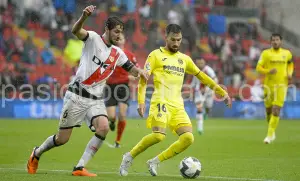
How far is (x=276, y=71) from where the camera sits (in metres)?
17.1

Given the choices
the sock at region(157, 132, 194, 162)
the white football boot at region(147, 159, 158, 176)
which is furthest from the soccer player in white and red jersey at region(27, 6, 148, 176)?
the sock at region(157, 132, 194, 162)

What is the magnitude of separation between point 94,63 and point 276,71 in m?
8.13

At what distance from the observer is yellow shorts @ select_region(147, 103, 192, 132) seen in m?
9.98

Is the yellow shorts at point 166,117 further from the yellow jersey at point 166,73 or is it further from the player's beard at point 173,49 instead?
the player's beard at point 173,49

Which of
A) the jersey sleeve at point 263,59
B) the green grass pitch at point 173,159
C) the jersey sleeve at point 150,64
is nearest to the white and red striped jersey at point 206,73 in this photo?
the green grass pitch at point 173,159

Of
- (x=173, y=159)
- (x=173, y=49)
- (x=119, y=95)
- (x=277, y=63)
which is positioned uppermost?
(x=173, y=49)

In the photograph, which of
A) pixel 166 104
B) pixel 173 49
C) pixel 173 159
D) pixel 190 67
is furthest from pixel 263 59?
pixel 166 104

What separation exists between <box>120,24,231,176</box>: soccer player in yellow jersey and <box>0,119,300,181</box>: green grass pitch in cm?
34

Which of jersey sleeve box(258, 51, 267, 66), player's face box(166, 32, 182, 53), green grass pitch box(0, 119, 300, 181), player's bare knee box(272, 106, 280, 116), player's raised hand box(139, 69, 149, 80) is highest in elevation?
player's face box(166, 32, 182, 53)

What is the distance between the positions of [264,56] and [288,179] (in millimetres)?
8093

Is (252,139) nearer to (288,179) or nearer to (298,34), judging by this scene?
(288,179)

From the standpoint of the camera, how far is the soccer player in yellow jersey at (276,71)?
17219 millimetres

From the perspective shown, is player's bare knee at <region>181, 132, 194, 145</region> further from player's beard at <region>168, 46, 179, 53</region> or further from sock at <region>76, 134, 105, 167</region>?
player's beard at <region>168, 46, 179, 53</region>

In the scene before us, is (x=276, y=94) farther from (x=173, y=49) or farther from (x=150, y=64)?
(x=150, y=64)
